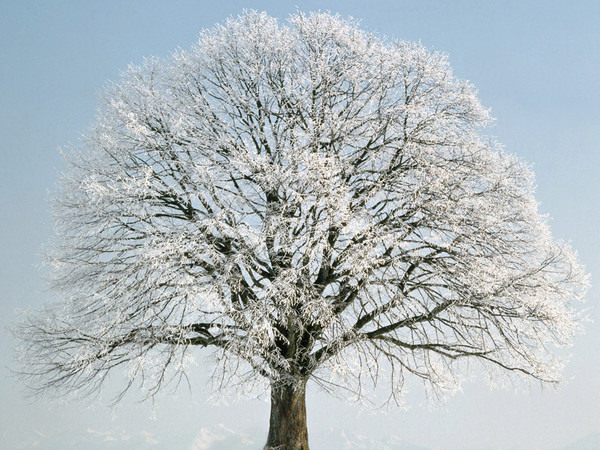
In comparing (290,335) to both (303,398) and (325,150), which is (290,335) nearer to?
(303,398)

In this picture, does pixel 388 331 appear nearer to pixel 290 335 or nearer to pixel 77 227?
pixel 290 335

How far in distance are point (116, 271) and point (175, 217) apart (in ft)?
5.02

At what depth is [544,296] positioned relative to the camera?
1112 cm

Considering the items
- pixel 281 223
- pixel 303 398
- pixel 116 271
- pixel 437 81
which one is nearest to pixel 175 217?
pixel 116 271

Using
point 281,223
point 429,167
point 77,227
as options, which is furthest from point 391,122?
point 77,227

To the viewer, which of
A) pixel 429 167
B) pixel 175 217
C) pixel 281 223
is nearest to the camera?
pixel 281 223

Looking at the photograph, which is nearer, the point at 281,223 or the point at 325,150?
the point at 281,223

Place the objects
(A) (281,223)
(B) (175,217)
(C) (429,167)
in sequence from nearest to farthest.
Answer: (A) (281,223) < (C) (429,167) < (B) (175,217)

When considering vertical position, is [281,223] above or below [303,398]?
above

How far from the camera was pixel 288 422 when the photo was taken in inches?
438

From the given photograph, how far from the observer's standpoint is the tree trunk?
11039mm

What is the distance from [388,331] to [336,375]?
174 centimetres

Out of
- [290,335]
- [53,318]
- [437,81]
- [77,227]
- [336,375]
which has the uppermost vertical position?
[437,81]

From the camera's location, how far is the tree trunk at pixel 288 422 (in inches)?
435
